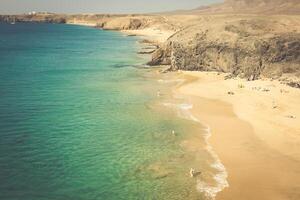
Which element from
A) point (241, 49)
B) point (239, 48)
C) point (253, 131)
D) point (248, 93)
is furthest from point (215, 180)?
point (239, 48)

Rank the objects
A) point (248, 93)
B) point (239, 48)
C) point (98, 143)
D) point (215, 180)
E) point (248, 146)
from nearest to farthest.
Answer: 1. point (215, 180)
2. point (248, 146)
3. point (98, 143)
4. point (248, 93)
5. point (239, 48)

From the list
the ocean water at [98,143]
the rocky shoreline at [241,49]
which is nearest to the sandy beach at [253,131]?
the ocean water at [98,143]

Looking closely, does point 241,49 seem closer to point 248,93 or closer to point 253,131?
point 248,93

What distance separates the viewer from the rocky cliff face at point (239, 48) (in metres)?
48.8

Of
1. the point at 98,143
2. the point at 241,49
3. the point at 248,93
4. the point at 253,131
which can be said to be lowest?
the point at 98,143

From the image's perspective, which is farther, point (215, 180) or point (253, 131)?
point (253, 131)

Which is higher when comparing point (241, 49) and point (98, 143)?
point (241, 49)

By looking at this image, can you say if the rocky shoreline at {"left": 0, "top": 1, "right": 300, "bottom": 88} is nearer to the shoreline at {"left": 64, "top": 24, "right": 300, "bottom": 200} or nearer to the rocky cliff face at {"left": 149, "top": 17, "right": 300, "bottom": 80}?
the rocky cliff face at {"left": 149, "top": 17, "right": 300, "bottom": 80}

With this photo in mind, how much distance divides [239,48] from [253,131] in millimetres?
23491

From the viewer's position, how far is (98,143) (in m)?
27.4

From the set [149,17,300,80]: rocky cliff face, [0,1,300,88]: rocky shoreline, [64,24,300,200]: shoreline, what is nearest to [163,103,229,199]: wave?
[64,24,300,200]: shoreline

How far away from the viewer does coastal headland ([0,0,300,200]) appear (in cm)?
2298

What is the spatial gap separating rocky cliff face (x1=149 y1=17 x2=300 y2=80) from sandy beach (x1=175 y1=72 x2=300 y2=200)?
12.2 feet

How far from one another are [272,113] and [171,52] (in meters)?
26.6
